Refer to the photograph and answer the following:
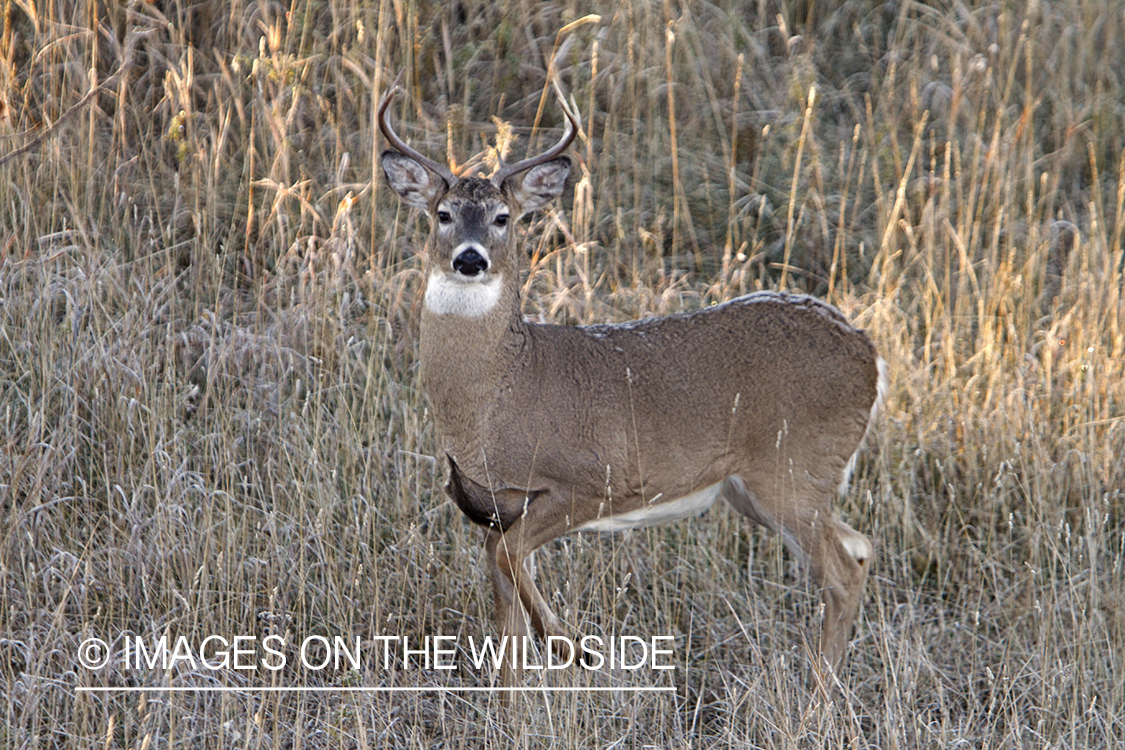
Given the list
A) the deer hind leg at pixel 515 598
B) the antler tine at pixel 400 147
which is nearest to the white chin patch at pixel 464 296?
the antler tine at pixel 400 147

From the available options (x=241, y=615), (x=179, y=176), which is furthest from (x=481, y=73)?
(x=241, y=615)

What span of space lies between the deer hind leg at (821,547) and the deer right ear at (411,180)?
4.46 feet

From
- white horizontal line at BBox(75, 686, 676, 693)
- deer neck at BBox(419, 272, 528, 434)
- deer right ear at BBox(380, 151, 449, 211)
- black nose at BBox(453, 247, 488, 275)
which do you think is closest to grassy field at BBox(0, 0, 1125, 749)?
white horizontal line at BBox(75, 686, 676, 693)

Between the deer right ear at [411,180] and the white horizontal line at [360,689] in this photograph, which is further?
the deer right ear at [411,180]

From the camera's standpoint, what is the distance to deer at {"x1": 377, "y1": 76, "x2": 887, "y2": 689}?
4.07m

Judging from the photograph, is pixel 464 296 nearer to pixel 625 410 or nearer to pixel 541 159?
pixel 541 159

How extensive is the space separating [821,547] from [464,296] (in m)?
1.44

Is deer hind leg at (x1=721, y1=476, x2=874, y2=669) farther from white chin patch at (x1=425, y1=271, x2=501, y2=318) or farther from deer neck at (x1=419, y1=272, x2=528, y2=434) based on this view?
white chin patch at (x1=425, y1=271, x2=501, y2=318)

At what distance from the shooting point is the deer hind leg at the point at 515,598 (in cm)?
401

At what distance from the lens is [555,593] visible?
14.9 feet

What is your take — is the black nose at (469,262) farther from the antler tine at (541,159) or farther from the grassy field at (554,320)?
the grassy field at (554,320)

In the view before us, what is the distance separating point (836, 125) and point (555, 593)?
3541mm

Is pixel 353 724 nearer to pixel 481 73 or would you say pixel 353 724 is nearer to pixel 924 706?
pixel 924 706

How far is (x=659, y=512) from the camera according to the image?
4.24 m
